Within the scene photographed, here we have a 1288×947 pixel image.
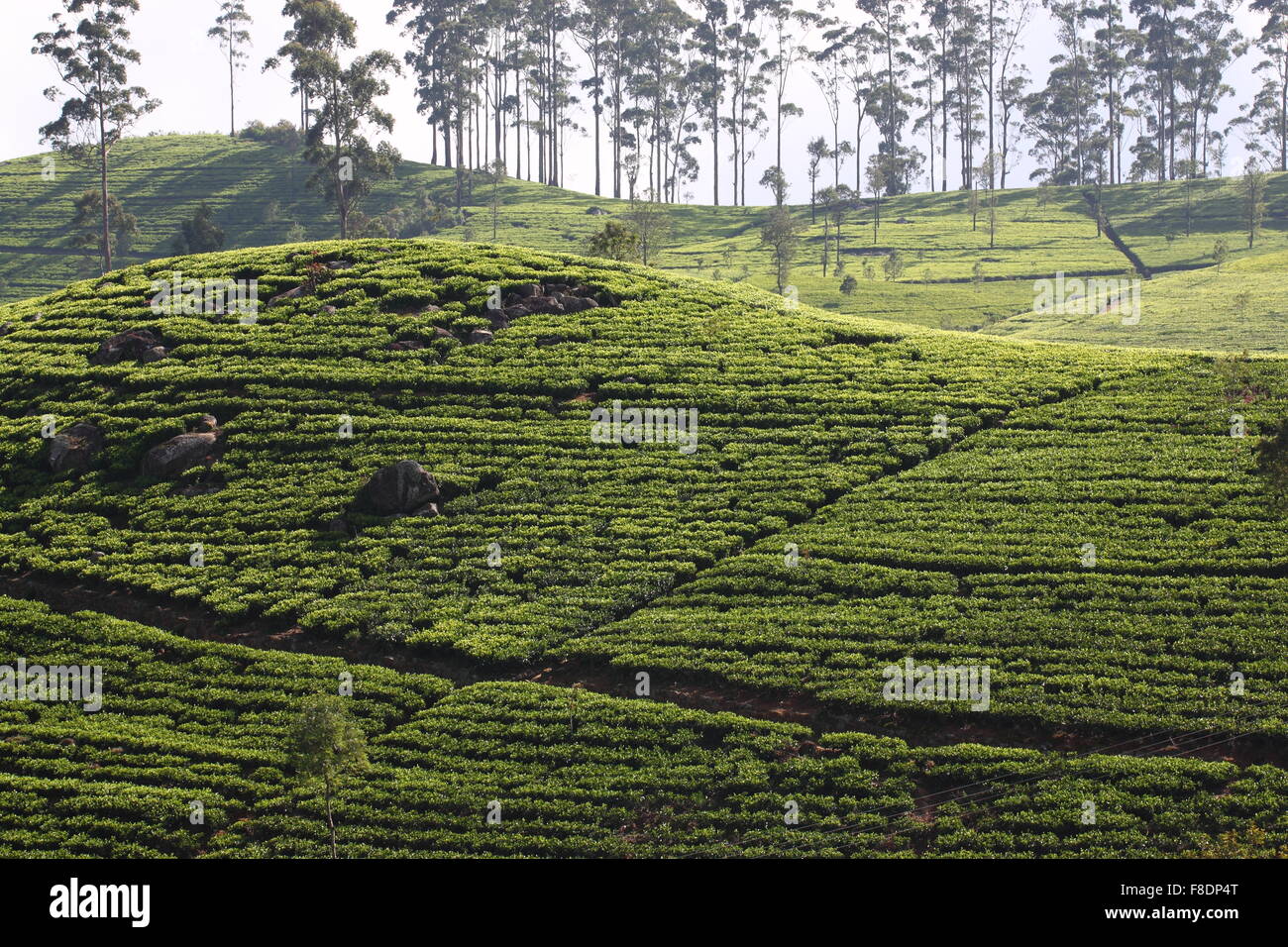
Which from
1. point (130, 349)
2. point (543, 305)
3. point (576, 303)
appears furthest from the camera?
point (576, 303)

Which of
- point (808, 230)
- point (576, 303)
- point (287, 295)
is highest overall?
point (808, 230)

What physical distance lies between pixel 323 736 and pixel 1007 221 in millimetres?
119108

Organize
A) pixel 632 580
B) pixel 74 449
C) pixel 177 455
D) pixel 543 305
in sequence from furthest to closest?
pixel 543 305, pixel 74 449, pixel 177 455, pixel 632 580

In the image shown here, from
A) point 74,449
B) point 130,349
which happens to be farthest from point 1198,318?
point 74,449

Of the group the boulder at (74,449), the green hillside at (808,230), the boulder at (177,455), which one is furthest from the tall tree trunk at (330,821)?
the green hillside at (808,230)

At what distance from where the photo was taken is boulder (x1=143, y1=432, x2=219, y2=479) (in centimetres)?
4097

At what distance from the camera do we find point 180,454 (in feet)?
135

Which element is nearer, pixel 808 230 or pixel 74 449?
pixel 74 449

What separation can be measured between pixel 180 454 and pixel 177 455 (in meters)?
0.11

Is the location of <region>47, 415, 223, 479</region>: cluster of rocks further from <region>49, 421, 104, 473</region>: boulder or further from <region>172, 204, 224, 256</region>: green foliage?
<region>172, 204, 224, 256</region>: green foliage

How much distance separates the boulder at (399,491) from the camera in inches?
1491

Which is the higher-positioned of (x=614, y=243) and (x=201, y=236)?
(x=201, y=236)

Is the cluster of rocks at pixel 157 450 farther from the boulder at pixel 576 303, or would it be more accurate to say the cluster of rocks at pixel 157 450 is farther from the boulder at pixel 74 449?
the boulder at pixel 576 303

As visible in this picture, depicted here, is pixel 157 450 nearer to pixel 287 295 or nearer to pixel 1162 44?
pixel 287 295
